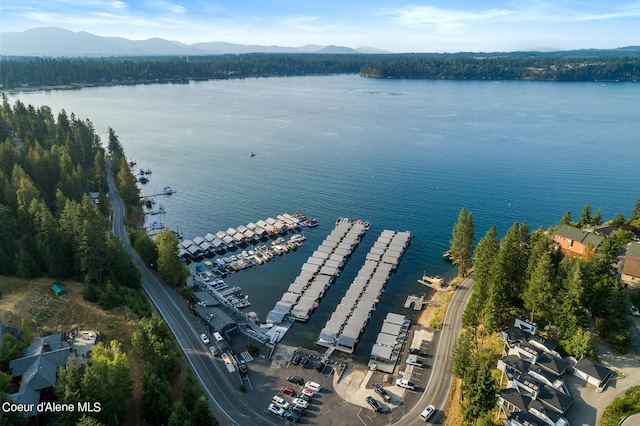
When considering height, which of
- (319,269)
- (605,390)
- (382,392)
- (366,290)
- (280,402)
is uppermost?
(605,390)

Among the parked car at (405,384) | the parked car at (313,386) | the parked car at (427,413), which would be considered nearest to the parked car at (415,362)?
the parked car at (405,384)

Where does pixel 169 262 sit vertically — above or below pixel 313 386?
above

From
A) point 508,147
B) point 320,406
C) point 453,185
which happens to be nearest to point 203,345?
point 320,406

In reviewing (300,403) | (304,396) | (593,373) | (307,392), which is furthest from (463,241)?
(300,403)

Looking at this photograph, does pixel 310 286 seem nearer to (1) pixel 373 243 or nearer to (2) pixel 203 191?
(1) pixel 373 243

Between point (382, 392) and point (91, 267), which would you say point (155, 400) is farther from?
point (91, 267)

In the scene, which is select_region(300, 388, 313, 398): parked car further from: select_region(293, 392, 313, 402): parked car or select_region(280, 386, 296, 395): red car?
select_region(280, 386, 296, 395): red car

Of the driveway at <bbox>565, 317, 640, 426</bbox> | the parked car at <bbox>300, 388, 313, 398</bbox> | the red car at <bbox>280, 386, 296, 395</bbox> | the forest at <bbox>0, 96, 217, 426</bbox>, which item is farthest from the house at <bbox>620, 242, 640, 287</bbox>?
the forest at <bbox>0, 96, 217, 426</bbox>
